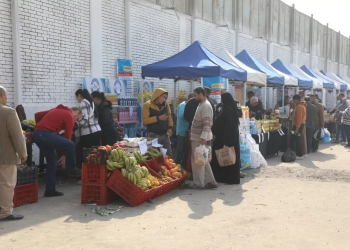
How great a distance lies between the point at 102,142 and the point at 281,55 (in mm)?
19656

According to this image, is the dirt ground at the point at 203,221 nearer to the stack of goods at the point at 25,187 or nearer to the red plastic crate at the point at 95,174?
the stack of goods at the point at 25,187

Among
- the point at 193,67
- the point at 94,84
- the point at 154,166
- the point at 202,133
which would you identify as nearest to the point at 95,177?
the point at 154,166

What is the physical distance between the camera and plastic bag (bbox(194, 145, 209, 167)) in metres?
8.06

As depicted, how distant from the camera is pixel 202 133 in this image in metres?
8.09

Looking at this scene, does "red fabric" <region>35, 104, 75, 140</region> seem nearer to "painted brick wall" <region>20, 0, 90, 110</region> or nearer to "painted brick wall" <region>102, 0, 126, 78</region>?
"painted brick wall" <region>20, 0, 90, 110</region>

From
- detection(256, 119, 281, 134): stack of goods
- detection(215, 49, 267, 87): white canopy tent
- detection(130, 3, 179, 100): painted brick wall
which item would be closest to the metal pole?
detection(130, 3, 179, 100): painted brick wall

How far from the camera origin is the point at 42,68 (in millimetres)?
10500

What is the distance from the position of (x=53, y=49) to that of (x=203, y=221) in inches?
255

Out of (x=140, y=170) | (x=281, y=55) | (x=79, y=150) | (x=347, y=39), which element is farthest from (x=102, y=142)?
(x=347, y=39)

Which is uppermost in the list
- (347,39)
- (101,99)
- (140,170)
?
(347,39)

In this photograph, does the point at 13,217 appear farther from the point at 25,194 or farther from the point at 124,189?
the point at 124,189

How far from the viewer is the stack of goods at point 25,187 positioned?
22.9 ft

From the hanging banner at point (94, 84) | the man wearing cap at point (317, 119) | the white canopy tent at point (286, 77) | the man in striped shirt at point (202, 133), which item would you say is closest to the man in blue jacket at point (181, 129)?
the man in striped shirt at point (202, 133)

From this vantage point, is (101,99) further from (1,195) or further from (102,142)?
(1,195)
